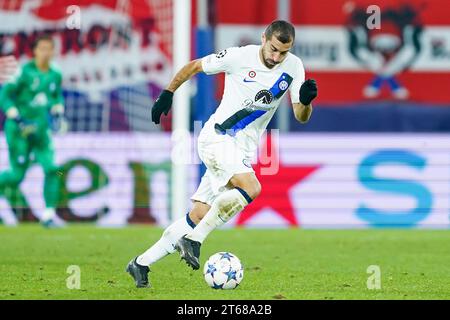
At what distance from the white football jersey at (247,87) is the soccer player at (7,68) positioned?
9.03m

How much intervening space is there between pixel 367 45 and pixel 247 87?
13.4m

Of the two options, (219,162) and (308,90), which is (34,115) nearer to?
(219,162)

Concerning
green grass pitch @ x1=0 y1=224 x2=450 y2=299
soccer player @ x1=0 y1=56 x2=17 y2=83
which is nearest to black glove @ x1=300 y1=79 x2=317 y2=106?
green grass pitch @ x1=0 y1=224 x2=450 y2=299

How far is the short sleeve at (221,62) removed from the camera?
10.2 m

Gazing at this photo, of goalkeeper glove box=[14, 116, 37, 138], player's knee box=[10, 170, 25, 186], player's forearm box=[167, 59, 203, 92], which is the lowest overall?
player's forearm box=[167, 59, 203, 92]

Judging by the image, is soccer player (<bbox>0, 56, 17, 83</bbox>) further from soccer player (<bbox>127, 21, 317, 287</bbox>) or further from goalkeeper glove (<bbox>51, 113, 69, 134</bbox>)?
soccer player (<bbox>127, 21, 317, 287</bbox>)

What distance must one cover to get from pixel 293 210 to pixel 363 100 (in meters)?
5.94

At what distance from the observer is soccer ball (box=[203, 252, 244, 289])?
31.9ft

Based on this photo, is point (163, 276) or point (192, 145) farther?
point (192, 145)

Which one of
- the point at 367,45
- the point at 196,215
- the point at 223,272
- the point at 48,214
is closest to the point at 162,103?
the point at 196,215

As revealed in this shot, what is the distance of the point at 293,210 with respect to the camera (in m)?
17.9

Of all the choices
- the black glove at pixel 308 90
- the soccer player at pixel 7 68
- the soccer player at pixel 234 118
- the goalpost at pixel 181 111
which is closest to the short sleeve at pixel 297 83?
the soccer player at pixel 234 118
